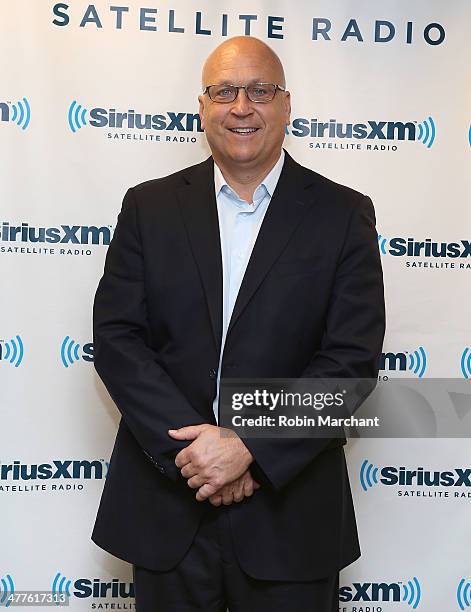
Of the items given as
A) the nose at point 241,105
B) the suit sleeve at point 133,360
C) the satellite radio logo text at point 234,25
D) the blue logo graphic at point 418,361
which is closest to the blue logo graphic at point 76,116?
the satellite radio logo text at point 234,25

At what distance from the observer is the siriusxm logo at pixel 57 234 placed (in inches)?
106

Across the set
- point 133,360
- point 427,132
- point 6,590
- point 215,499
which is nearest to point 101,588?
point 6,590

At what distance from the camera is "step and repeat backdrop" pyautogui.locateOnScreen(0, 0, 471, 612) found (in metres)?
2.70

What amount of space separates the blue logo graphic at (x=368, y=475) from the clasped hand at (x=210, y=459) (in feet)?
3.34

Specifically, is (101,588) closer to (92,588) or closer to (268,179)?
(92,588)

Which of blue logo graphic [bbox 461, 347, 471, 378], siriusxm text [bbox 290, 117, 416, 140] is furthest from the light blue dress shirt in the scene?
blue logo graphic [bbox 461, 347, 471, 378]

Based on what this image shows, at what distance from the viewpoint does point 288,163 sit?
7.18ft

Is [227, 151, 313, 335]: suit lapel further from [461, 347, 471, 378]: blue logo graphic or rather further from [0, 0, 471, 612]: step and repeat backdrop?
[461, 347, 471, 378]: blue logo graphic

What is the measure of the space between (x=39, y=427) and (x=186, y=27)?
1424 mm

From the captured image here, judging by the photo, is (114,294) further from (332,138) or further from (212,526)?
(332,138)

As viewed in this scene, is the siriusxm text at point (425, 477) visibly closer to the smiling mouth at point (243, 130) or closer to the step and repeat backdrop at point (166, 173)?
the step and repeat backdrop at point (166, 173)

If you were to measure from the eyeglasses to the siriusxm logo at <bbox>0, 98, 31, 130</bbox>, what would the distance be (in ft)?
2.74

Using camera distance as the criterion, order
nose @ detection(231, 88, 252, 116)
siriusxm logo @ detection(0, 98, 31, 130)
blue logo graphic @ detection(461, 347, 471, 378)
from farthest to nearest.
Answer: blue logo graphic @ detection(461, 347, 471, 378)
siriusxm logo @ detection(0, 98, 31, 130)
nose @ detection(231, 88, 252, 116)

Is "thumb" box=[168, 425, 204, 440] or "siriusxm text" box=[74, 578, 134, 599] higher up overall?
"thumb" box=[168, 425, 204, 440]
